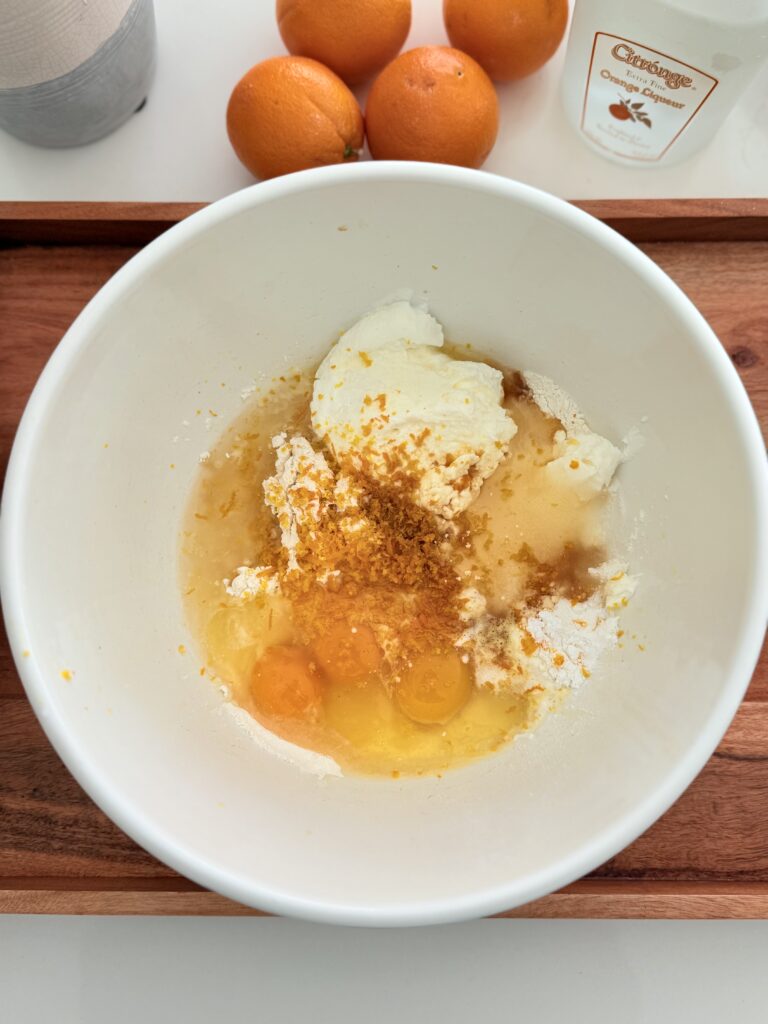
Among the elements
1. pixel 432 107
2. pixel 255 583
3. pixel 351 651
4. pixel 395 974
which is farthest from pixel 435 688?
pixel 432 107

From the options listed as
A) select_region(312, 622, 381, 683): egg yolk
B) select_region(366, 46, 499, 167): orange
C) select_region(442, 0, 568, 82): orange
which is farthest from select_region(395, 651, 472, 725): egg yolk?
select_region(442, 0, 568, 82): orange

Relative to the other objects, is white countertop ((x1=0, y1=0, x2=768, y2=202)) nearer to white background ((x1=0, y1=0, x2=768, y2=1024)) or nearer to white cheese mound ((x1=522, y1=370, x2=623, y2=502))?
white background ((x1=0, y1=0, x2=768, y2=1024))

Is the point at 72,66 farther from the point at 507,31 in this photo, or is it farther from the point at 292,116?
the point at 507,31

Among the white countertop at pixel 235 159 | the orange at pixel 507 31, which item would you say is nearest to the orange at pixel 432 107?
the orange at pixel 507 31

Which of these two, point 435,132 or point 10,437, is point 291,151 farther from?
point 10,437

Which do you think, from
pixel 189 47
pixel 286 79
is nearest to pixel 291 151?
pixel 286 79
